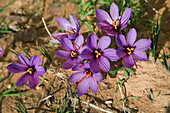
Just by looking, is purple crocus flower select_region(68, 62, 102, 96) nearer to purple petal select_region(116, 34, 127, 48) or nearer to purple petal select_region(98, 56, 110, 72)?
purple petal select_region(98, 56, 110, 72)

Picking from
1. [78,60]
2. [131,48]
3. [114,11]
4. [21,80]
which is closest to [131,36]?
[131,48]

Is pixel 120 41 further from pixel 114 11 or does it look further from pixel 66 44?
pixel 66 44

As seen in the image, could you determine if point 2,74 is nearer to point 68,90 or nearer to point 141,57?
point 68,90

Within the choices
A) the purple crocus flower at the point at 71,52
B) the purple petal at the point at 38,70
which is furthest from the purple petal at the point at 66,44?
the purple petal at the point at 38,70

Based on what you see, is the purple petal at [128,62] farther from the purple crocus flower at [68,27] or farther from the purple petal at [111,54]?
the purple crocus flower at [68,27]

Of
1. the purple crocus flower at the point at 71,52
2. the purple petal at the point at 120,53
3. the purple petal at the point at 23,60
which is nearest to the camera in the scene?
the purple petal at the point at 120,53

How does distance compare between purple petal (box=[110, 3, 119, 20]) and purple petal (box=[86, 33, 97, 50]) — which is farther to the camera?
purple petal (box=[110, 3, 119, 20])

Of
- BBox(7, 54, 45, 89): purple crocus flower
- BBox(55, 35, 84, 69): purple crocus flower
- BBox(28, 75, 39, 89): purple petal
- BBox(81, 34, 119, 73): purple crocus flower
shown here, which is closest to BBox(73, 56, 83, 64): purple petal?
BBox(55, 35, 84, 69): purple crocus flower
